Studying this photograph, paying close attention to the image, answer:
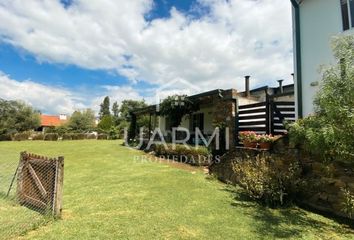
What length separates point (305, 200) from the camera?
7.28 metres

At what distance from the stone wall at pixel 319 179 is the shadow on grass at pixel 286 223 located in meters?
0.51

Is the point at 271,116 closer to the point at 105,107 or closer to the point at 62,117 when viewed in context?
the point at 62,117

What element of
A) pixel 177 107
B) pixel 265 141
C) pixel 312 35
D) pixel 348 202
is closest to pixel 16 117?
pixel 177 107

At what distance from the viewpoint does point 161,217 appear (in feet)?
19.5

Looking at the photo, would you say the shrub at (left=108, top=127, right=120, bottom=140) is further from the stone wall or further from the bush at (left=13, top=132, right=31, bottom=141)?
the stone wall

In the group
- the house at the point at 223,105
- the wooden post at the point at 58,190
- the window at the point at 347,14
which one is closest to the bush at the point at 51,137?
the house at the point at 223,105

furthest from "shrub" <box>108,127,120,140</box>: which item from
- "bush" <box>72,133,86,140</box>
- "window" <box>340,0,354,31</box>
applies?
"window" <box>340,0,354,31</box>

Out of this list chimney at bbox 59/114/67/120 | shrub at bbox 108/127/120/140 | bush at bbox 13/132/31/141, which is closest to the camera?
bush at bbox 13/132/31/141

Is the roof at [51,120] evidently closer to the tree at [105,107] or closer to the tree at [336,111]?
the tree at [105,107]

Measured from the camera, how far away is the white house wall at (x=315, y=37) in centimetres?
893

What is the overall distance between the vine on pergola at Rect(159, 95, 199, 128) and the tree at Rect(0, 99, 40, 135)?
1502 inches

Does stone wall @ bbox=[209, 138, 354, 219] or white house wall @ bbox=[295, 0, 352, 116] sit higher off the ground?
white house wall @ bbox=[295, 0, 352, 116]

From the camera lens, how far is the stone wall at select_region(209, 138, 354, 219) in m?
6.54

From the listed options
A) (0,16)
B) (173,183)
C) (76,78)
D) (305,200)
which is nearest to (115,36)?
(0,16)
